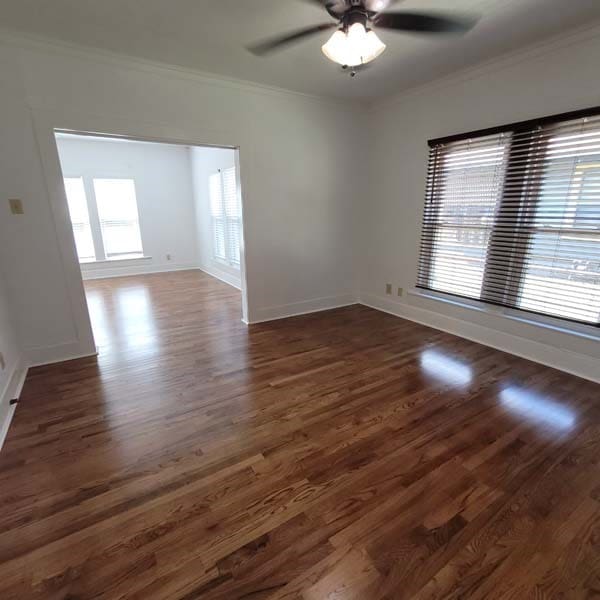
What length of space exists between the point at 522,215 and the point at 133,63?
3624 mm

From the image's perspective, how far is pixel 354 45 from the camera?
67.4 inches

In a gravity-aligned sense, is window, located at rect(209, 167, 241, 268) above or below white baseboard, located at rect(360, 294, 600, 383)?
above

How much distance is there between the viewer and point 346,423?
207cm

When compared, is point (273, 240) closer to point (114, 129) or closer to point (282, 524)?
point (114, 129)

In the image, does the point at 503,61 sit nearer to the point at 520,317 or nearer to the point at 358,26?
the point at 358,26

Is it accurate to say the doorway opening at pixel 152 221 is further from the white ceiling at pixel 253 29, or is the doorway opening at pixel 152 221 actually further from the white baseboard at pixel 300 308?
the white ceiling at pixel 253 29

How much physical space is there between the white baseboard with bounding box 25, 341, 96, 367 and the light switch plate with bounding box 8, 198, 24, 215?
1165mm

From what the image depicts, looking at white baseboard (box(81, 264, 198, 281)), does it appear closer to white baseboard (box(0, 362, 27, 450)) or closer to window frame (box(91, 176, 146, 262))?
window frame (box(91, 176, 146, 262))

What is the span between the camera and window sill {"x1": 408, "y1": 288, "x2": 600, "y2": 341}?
259 centimetres

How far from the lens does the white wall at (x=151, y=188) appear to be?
6.03 metres

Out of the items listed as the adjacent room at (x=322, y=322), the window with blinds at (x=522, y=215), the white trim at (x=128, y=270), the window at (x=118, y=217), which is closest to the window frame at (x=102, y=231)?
the window at (x=118, y=217)

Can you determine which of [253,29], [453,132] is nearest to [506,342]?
[453,132]

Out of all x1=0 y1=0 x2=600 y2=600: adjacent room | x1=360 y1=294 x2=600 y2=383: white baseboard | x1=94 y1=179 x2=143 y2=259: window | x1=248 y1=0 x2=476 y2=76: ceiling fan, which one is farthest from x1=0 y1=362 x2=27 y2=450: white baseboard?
x1=94 y1=179 x2=143 y2=259: window

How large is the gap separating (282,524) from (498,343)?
8.93 ft
